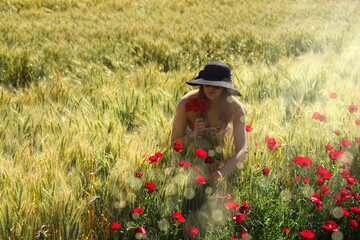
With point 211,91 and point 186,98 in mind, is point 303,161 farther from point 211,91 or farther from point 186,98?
point 186,98

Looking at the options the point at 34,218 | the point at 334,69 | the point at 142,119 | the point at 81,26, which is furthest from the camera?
the point at 81,26

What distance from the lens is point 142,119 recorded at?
2572 millimetres

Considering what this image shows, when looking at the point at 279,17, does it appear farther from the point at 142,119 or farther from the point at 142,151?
the point at 142,151

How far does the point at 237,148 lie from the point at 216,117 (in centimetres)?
41

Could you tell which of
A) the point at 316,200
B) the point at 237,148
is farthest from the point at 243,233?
the point at 237,148

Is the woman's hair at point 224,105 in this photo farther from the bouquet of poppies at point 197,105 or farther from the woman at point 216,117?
the bouquet of poppies at point 197,105

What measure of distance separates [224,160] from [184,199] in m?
0.45

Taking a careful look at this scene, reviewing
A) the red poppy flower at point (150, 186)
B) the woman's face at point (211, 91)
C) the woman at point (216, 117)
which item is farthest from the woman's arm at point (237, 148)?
the red poppy flower at point (150, 186)

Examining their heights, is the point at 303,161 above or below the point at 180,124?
above

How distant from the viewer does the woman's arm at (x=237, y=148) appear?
6.08 feet

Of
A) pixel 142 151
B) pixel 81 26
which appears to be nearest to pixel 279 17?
pixel 81 26

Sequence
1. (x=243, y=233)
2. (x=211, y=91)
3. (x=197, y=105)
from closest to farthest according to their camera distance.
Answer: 1. (x=243, y=233)
2. (x=197, y=105)
3. (x=211, y=91)

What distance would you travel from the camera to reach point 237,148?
2.00m

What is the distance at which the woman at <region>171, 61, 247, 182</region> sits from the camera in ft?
6.39
